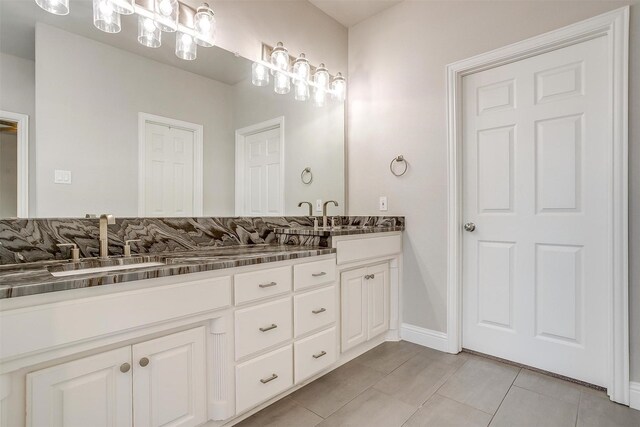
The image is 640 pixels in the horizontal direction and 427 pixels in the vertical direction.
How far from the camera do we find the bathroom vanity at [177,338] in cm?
98

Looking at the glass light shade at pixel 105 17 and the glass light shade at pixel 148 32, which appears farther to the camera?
the glass light shade at pixel 148 32

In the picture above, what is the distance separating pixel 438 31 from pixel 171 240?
93.7 inches

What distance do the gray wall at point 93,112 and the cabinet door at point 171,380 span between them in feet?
2.51

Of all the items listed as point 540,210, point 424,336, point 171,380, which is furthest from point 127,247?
point 540,210

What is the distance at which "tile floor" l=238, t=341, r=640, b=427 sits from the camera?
1.57 metres

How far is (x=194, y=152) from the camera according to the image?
1.94 m

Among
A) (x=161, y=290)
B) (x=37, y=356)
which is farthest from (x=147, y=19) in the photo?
(x=37, y=356)

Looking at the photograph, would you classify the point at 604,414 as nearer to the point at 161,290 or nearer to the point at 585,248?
the point at 585,248

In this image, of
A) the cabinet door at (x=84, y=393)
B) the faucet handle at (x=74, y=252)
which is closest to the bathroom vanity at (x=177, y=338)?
the cabinet door at (x=84, y=393)

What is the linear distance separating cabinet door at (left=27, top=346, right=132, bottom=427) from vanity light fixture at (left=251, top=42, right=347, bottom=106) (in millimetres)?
1838

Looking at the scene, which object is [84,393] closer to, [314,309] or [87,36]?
[314,309]

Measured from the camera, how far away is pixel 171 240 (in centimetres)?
180

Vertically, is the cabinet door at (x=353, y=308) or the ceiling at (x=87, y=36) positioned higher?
the ceiling at (x=87, y=36)

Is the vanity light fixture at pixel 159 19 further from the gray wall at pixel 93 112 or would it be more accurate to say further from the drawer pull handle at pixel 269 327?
the drawer pull handle at pixel 269 327
